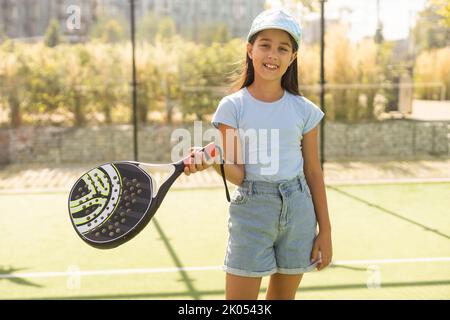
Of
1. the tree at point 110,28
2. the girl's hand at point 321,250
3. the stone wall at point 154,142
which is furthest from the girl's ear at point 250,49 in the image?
the tree at point 110,28

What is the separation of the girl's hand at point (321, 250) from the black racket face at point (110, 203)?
2.07ft

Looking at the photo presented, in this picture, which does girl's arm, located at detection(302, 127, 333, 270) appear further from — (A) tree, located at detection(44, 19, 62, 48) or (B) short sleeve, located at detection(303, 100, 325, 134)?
(A) tree, located at detection(44, 19, 62, 48)

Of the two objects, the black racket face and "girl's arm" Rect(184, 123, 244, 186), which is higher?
"girl's arm" Rect(184, 123, 244, 186)

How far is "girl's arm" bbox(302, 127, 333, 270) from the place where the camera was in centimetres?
229

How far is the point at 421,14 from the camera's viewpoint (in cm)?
1243

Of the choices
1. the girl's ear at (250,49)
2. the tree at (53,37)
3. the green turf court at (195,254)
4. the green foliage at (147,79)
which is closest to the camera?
the girl's ear at (250,49)

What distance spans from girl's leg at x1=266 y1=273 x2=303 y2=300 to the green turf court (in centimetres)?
131

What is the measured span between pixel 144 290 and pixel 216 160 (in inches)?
72.7

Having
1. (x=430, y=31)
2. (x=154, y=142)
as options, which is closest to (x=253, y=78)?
(x=154, y=142)

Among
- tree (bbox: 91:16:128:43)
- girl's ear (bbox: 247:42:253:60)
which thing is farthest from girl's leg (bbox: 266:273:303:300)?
tree (bbox: 91:16:128:43)

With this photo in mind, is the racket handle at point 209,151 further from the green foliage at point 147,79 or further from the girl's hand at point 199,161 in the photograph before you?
the green foliage at point 147,79

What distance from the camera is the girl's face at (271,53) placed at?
223cm
